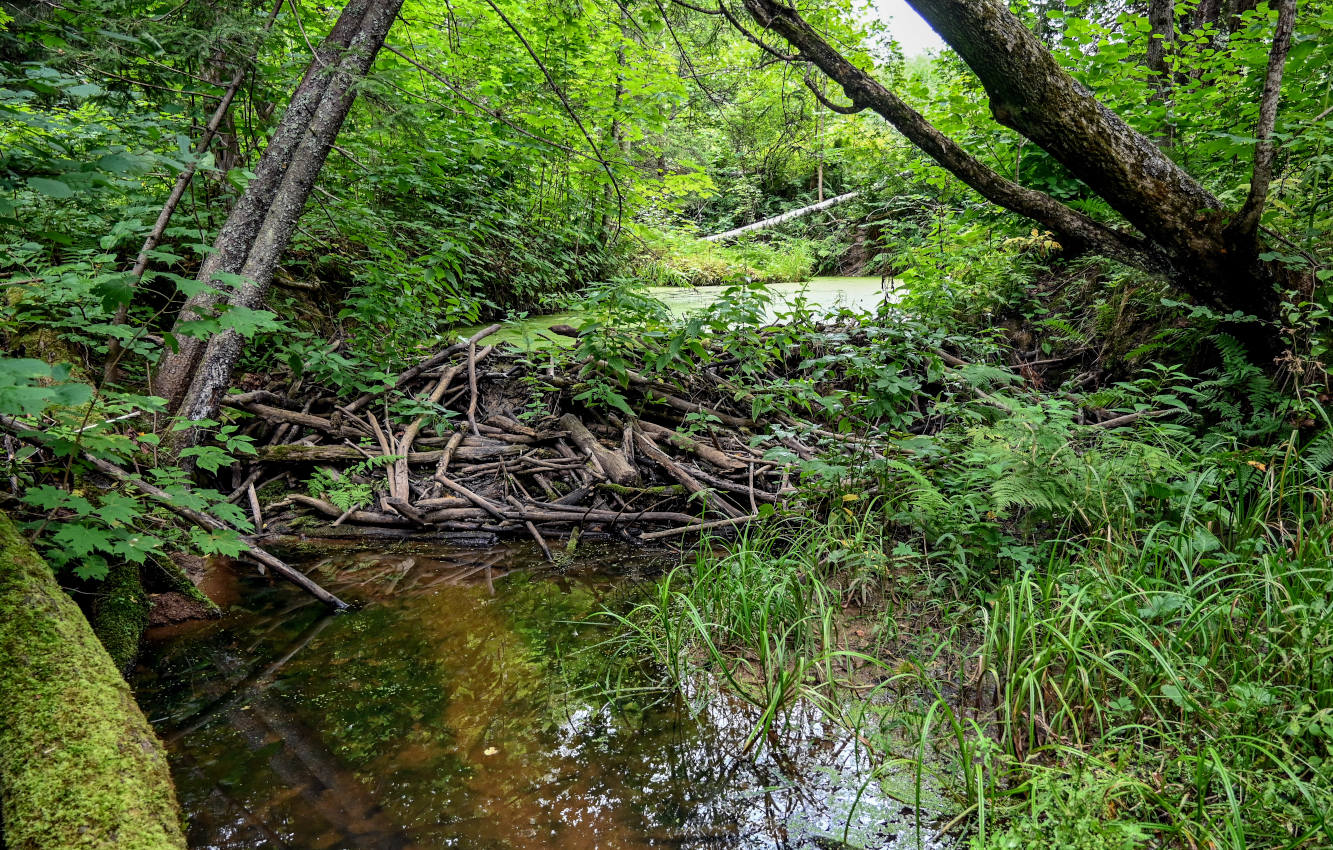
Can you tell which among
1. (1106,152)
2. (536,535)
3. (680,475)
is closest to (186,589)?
(536,535)

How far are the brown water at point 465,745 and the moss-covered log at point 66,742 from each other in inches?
14.0

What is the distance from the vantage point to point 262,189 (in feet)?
13.7

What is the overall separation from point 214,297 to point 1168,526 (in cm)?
536

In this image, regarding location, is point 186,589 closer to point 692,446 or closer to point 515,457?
point 515,457

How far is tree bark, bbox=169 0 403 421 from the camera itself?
390cm

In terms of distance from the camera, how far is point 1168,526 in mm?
2713

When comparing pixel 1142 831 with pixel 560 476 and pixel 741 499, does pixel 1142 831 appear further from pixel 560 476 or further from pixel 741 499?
pixel 560 476

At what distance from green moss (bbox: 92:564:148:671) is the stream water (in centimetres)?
335

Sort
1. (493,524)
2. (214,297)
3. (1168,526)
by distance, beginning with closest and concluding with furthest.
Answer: (1168,526)
(214,297)
(493,524)

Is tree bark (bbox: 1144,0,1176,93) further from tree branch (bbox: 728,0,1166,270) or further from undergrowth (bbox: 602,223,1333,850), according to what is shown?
undergrowth (bbox: 602,223,1333,850)

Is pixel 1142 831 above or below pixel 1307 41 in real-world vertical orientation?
below

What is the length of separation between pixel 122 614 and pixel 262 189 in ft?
9.19

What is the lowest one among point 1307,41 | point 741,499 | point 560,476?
point 560,476

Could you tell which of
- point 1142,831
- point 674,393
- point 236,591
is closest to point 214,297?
point 236,591
